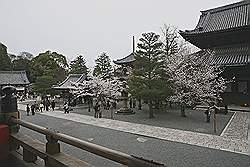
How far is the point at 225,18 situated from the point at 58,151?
21286 mm

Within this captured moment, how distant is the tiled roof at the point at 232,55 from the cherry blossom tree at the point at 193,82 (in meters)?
0.98

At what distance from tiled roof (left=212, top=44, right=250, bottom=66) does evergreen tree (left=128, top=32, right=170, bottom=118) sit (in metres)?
5.37

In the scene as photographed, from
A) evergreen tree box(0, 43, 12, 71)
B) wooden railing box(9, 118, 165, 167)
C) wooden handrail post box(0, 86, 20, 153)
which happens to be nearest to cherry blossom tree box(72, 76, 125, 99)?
wooden handrail post box(0, 86, 20, 153)

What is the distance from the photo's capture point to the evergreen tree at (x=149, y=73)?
16.1 metres

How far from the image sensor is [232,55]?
19344 millimetres

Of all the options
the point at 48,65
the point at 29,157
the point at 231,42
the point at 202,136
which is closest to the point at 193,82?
the point at 231,42

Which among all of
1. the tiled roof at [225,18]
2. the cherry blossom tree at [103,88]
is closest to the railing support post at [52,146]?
the tiled roof at [225,18]

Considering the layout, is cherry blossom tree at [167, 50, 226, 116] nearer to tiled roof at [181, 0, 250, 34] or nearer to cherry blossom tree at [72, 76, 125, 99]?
tiled roof at [181, 0, 250, 34]

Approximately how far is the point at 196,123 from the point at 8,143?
1185 centimetres

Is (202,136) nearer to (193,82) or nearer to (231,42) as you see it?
(193,82)

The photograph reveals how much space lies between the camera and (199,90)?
1638 centimetres

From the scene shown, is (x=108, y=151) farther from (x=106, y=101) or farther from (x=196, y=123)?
(x=106, y=101)

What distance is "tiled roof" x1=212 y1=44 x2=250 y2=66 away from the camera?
58.9ft

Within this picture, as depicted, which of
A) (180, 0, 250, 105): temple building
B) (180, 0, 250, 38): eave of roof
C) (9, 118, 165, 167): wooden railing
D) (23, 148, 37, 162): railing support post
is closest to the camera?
(9, 118, 165, 167): wooden railing
